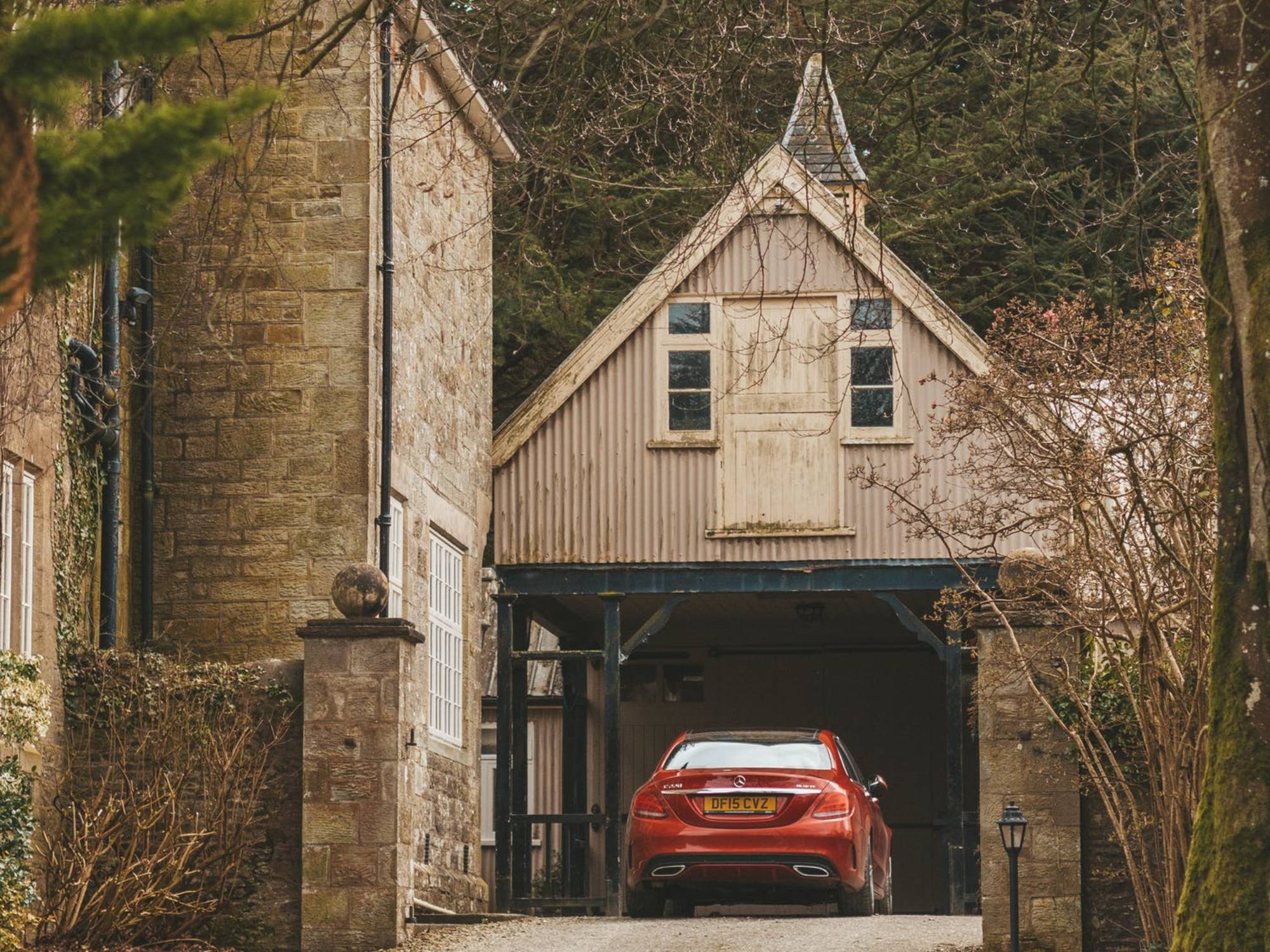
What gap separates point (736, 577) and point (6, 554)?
9.20 metres

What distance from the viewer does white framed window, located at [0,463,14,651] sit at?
12758 millimetres

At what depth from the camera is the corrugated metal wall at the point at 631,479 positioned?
20.6 m

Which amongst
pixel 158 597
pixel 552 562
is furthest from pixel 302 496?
pixel 552 562

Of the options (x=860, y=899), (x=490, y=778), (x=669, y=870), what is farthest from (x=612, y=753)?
(x=490, y=778)

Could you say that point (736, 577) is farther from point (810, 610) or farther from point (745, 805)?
point (745, 805)

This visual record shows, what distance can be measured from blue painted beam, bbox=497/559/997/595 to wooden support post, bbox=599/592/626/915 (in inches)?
9.7

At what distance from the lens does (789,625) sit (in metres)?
27.1

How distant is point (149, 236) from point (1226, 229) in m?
4.79

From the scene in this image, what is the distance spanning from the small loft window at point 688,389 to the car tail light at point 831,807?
668 centimetres

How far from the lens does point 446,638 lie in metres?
19.2

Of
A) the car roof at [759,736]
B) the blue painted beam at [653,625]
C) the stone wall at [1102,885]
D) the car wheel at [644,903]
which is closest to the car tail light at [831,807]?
the car roof at [759,736]

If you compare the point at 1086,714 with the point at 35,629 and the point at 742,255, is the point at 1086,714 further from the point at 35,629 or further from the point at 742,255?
the point at 742,255

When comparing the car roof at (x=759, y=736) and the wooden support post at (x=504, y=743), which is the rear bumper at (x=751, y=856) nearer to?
the car roof at (x=759, y=736)

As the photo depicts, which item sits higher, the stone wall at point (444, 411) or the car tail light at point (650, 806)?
the stone wall at point (444, 411)
